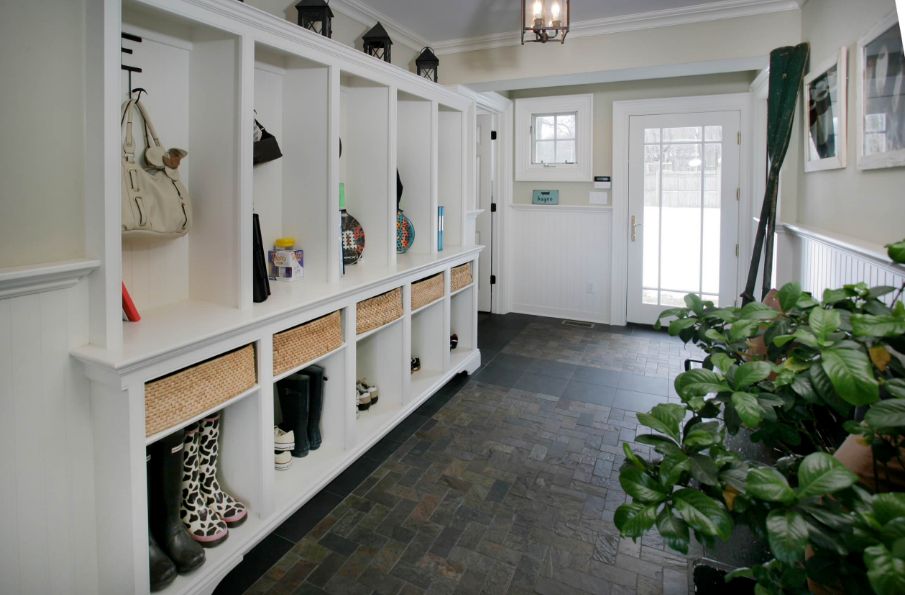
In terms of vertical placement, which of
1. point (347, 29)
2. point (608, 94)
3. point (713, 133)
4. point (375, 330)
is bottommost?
point (375, 330)

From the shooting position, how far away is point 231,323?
1.80m

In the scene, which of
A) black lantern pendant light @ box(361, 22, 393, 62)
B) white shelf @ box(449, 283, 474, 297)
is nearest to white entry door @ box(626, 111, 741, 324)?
white shelf @ box(449, 283, 474, 297)

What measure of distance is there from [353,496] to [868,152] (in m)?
2.43

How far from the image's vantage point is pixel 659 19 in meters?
3.45

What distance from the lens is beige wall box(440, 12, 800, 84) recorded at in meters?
3.27

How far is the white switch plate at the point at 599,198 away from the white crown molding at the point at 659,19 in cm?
173

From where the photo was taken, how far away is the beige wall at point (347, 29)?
265 cm

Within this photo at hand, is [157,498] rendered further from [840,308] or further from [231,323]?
[840,308]

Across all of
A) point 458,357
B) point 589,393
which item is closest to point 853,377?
point 589,393

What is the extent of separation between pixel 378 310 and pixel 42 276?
1.47 m

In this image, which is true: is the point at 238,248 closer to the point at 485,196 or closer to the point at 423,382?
the point at 423,382

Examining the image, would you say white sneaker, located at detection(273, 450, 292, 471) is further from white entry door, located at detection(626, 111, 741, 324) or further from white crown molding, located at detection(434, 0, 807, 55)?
white entry door, located at detection(626, 111, 741, 324)

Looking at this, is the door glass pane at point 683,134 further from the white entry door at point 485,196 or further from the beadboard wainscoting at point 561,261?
the white entry door at point 485,196

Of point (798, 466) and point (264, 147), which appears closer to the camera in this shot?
point (798, 466)
